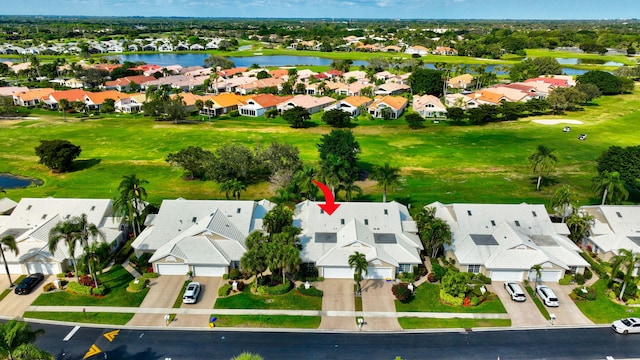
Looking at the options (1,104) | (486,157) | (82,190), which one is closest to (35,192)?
(82,190)

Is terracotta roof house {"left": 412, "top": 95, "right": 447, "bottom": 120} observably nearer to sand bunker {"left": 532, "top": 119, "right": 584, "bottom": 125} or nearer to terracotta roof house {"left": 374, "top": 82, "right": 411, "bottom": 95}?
sand bunker {"left": 532, "top": 119, "right": 584, "bottom": 125}

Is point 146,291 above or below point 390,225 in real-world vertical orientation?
below

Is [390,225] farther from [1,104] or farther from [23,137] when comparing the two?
[1,104]

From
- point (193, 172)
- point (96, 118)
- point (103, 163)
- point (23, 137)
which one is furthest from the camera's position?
point (96, 118)

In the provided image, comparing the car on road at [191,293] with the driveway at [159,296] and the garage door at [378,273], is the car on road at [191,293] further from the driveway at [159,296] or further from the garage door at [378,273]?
the garage door at [378,273]

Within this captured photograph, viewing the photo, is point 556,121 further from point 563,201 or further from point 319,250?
point 319,250

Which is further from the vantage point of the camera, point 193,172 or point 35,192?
point 193,172
